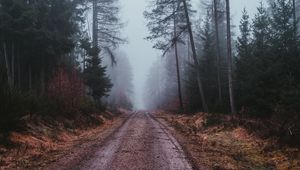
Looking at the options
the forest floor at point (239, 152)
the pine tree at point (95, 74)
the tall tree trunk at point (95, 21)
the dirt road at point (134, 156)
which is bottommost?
the forest floor at point (239, 152)

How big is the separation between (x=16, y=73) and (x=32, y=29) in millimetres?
4259

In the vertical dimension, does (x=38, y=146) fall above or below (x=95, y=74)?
below

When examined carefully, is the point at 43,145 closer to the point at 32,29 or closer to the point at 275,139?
the point at 275,139

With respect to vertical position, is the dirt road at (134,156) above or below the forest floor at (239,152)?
above

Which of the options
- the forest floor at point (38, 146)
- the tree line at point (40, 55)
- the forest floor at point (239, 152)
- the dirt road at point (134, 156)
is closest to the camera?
the dirt road at point (134, 156)

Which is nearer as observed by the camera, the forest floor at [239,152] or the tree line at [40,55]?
the forest floor at [239,152]

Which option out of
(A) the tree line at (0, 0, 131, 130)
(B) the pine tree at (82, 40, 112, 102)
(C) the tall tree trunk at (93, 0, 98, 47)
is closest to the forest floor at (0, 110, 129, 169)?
(A) the tree line at (0, 0, 131, 130)

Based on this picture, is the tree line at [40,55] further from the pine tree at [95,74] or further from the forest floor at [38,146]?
the pine tree at [95,74]

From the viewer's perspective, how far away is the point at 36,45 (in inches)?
976

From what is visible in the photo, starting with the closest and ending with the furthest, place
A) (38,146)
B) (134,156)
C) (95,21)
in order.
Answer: (134,156)
(38,146)
(95,21)

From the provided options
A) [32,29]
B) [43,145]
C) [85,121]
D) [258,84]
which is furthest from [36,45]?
[258,84]

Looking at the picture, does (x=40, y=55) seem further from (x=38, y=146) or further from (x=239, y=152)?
A: (x=239, y=152)

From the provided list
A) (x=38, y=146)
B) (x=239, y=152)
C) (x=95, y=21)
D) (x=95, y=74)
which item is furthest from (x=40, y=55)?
(x=95, y=21)

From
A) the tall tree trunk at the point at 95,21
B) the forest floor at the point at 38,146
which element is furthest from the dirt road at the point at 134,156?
the tall tree trunk at the point at 95,21
